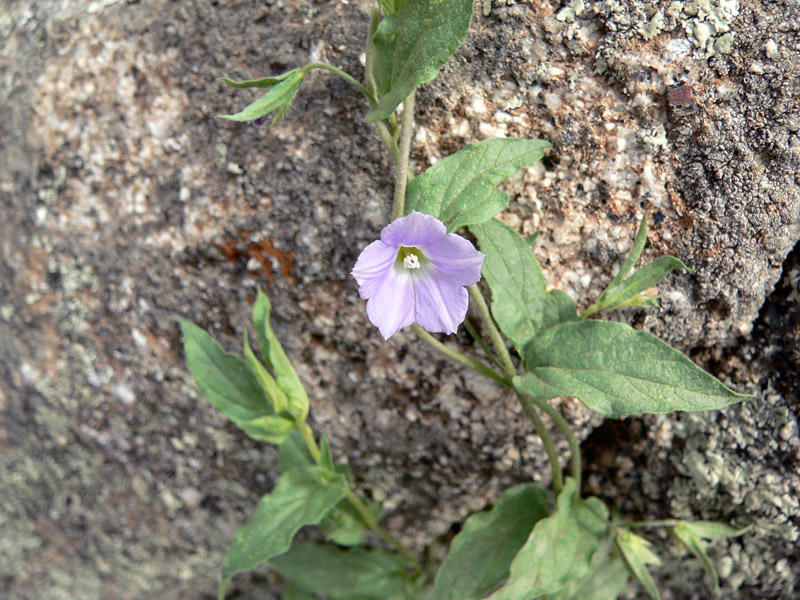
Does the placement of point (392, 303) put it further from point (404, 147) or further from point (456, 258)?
point (404, 147)

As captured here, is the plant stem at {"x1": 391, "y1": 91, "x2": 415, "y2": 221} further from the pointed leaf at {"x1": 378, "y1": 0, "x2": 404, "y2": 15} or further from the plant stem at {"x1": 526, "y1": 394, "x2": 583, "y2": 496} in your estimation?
the plant stem at {"x1": 526, "y1": 394, "x2": 583, "y2": 496}

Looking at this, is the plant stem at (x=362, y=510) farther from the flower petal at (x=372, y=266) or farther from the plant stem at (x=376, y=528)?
the flower petal at (x=372, y=266)

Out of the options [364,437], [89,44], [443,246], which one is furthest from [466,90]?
[89,44]

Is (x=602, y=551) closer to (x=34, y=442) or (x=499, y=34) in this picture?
(x=499, y=34)

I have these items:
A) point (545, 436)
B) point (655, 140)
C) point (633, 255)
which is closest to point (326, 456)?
point (545, 436)

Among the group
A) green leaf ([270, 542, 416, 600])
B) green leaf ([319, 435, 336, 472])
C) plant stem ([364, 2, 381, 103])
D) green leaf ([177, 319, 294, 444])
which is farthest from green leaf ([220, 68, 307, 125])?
green leaf ([270, 542, 416, 600])

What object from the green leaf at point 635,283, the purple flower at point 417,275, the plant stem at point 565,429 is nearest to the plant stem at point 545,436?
the plant stem at point 565,429

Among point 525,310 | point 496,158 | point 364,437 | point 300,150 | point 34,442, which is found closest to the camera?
point 496,158

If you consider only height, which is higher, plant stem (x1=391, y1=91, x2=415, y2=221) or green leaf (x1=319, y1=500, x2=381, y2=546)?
plant stem (x1=391, y1=91, x2=415, y2=221)
